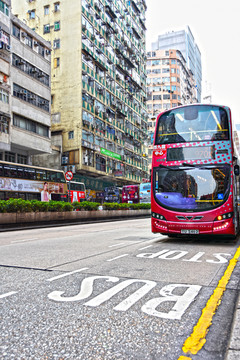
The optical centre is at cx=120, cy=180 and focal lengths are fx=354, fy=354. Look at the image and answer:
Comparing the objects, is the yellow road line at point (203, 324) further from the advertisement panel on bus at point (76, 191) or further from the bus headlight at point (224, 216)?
the advertisement panel on bus at point (76, 191)

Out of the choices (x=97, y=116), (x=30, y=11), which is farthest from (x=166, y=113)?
(x=30, y=11)

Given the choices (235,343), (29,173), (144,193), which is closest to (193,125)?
(235,343)

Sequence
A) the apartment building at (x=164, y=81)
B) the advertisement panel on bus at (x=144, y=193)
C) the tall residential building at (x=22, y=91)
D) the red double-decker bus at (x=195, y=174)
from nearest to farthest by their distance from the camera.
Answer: the red double-decker bus at (x=195, y=174), the tall residential building at (x=22, y=91), the advertisement panel on bus at (x=144, y=193), the apartment building at (x=164, y=81)

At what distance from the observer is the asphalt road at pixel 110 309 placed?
8.87 feet

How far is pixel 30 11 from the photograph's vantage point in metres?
49.7

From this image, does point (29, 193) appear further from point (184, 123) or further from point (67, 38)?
point (67, 38)

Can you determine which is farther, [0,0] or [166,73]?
[166,73]

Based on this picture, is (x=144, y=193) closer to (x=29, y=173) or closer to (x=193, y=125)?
(x=29, y=173)

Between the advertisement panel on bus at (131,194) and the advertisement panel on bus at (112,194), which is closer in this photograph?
the advertisement panel on bus at (131,194)

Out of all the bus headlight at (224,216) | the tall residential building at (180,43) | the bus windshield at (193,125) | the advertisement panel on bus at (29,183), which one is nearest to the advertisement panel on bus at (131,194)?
the advertisement panel on bus at (29,183)

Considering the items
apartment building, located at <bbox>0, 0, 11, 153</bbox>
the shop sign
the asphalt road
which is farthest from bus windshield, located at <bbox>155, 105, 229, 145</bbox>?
the shop sign

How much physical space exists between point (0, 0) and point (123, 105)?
97.3 feet

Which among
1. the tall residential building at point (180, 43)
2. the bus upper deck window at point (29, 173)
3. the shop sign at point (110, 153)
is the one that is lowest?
the bus upper deck window at point (29, 173)

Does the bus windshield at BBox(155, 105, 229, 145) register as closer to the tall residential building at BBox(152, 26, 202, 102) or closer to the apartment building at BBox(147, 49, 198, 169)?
the apartment building at BBox(147, 49, 198, 169)
